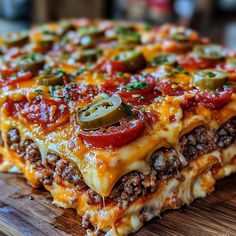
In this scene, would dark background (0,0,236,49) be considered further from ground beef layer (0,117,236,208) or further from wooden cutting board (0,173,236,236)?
wooden cutting board (0,173,236,236)

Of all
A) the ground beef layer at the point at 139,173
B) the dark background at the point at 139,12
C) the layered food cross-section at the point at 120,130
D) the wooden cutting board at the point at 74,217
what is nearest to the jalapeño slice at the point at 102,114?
the layered food cross-section at the point at 120,130

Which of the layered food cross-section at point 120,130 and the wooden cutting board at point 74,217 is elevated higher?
the layered food cross-section at point 120,130

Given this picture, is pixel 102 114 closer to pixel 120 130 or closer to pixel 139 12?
pixel 120 130

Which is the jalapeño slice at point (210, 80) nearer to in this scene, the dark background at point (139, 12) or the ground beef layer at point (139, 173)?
the ground beef layer at point (139, 173)

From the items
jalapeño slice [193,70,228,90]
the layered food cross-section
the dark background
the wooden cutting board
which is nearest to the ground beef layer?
the layered food cross-section

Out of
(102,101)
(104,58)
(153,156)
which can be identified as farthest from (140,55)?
(153,156)

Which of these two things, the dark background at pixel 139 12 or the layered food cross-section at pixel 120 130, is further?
the dark background at pixel 139 12

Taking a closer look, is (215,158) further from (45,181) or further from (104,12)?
(104,12)
